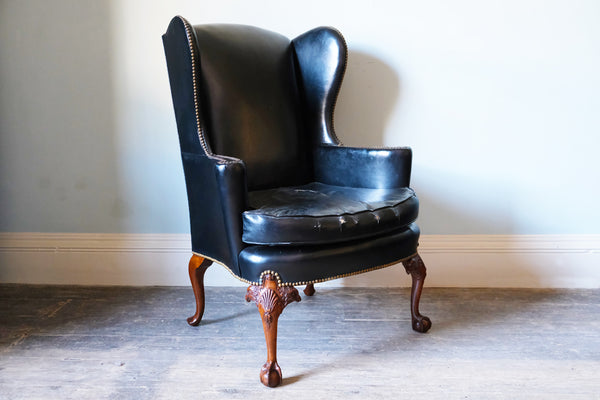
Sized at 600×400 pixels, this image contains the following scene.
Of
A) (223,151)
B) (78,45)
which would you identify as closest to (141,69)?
(78,45)

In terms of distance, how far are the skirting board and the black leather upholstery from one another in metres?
0.55

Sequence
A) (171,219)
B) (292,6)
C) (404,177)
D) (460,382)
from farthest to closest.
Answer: (171,219), (292,6), (404,177), (460,382)

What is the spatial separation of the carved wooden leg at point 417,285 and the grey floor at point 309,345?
0.11ft

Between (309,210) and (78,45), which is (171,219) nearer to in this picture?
(78,45)

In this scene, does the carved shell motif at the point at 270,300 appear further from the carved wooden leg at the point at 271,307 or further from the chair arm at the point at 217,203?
the chair arm at the point at 217,203

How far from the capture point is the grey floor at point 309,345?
146cm

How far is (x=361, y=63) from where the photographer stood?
7.28 feet

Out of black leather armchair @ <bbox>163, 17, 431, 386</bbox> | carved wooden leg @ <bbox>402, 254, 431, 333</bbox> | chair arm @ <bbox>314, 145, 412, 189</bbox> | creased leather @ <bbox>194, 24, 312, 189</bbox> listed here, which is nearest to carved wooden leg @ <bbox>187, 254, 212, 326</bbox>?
black leather armchair @ <bbox>163, 17, 431, 386</bbox>

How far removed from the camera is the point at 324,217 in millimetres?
1478

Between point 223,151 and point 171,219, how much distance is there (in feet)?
2.04

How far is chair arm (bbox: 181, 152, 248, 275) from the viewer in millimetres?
1499

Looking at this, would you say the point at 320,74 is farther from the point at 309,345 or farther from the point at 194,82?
the point at 309,345

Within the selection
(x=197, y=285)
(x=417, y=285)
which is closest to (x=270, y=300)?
(x=197, y=285)

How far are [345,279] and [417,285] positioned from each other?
0.53 m
